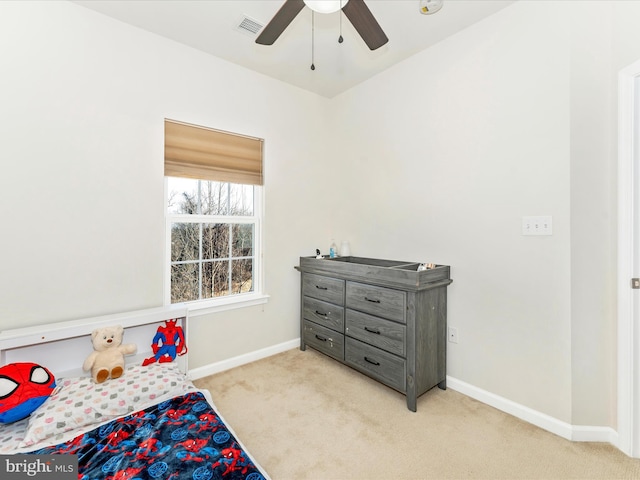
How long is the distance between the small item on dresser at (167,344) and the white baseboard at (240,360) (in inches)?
15.1

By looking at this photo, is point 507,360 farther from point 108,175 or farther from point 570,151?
point 108,175

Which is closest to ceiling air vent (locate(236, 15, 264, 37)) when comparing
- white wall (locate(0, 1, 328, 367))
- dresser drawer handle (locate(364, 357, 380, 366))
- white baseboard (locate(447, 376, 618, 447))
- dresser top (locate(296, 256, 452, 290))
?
white wall (locate(0, 1, 328, 367))

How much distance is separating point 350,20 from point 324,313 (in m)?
2.27

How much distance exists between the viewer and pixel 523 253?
2.05m

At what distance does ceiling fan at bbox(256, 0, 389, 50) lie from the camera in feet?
4.67

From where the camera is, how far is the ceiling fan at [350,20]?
56.1 inches

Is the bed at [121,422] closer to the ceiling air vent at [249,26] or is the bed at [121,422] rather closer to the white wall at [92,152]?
the white wall at [92,152]

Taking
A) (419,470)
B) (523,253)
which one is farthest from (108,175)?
(523,253)

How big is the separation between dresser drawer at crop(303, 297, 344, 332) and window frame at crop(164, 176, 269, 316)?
1.44 ft

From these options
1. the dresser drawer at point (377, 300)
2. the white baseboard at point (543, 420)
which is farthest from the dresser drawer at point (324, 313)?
the white baseboard at point (543, 420)

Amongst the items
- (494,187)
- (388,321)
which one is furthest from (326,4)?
(388,321)

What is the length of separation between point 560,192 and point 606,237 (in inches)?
13.8

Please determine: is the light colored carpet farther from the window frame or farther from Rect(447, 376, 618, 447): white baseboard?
the window frame

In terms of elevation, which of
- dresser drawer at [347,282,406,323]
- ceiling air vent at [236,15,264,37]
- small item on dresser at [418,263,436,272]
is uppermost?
ceiling air vent at [236,15,264,37]
